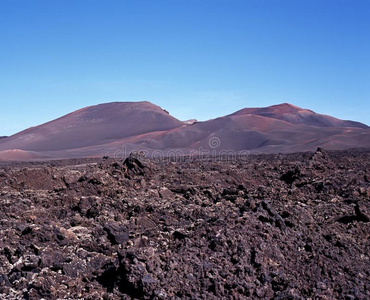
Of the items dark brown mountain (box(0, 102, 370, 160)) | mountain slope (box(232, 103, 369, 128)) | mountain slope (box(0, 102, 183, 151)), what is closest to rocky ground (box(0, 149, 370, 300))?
dark brown mountain (box(0, 102, 370, 160))

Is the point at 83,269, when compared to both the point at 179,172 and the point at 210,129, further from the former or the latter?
the point at 210,129

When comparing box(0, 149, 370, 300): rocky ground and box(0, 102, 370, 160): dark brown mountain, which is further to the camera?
box(0, 102, 370, 160): dark brown mountain

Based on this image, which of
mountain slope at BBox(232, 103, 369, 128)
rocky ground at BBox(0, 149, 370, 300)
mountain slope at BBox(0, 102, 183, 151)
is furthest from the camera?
mountain slope at BBox(232, 103, 369, 128)

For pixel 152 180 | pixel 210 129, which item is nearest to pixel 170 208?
pixel 152 180

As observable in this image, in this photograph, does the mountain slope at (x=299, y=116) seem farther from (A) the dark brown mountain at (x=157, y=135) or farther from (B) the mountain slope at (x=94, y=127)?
(B) the mountain slope at (x=94, y=127)

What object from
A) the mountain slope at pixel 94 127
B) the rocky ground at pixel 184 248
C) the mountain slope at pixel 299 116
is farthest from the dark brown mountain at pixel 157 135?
the rocky ground at pixel 184 248

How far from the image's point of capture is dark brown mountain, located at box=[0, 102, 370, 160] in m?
49.7

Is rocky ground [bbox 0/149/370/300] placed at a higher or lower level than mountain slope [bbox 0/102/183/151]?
lower

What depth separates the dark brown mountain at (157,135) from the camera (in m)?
49.7

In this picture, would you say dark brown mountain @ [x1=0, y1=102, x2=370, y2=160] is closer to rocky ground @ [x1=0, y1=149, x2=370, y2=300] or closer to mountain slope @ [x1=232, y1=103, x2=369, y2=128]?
mountain slope @ [x1=232, y1=103, x2=369, y2=128]

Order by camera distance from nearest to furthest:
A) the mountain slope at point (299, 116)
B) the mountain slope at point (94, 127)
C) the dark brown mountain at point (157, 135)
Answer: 1. the dark brown mountain at point (157, 135)
2. the mountain slope at point (94, 127)
3. the mountain slope at point (299, 116)

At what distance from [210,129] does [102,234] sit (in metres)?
62.2

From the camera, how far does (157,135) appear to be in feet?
220

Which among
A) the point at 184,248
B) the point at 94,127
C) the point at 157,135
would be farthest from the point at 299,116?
the point at 184,248
